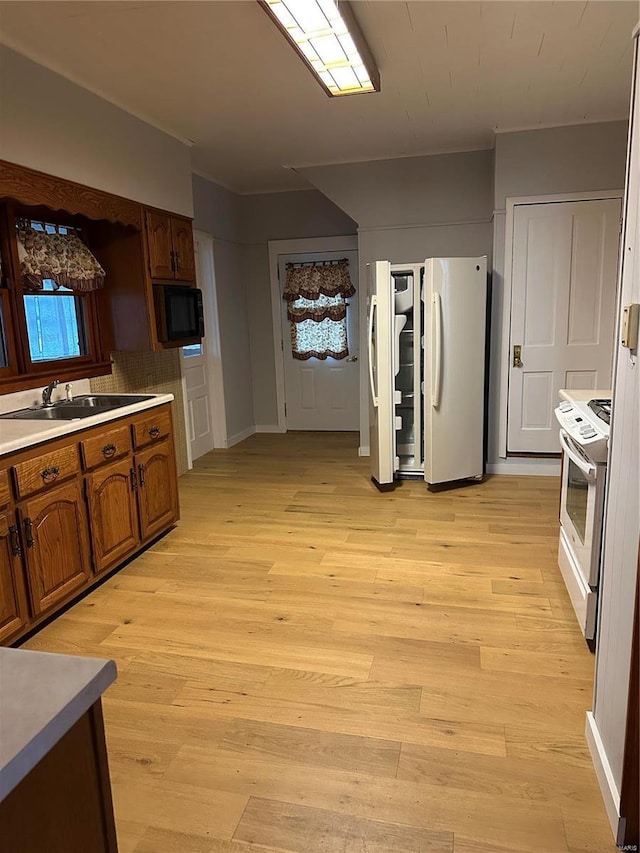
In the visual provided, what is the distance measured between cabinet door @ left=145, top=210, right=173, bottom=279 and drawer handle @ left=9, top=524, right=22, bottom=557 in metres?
2.08

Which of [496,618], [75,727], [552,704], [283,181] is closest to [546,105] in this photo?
[283,181]

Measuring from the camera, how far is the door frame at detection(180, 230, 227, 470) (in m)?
5.77

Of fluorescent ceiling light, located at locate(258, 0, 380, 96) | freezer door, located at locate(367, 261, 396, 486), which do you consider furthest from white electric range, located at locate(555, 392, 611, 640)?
fluorescent ceiling light, located at locate(258, 0, 380, 96)

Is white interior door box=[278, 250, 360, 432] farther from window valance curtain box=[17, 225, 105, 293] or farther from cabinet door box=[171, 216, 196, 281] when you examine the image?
window valance curtain box=[17, 225, 105, 293]

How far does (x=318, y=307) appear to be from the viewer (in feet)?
21.3

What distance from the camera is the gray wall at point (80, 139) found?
2830mm

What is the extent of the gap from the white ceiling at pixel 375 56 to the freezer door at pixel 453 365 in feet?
3.46

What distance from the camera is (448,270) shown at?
4207 mm

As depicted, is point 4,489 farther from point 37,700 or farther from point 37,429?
point 37,700

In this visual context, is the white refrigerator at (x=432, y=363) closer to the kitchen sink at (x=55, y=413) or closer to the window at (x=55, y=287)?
the window at (x=55, y=287)

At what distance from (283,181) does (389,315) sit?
243 cm

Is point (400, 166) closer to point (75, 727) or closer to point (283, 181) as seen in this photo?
point (283, 181)

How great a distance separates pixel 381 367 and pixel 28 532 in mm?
2650

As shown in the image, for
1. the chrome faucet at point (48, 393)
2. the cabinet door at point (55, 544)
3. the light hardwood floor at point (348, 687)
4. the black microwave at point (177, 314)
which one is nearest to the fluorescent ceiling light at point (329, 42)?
the black microwave at point (177, 314)
